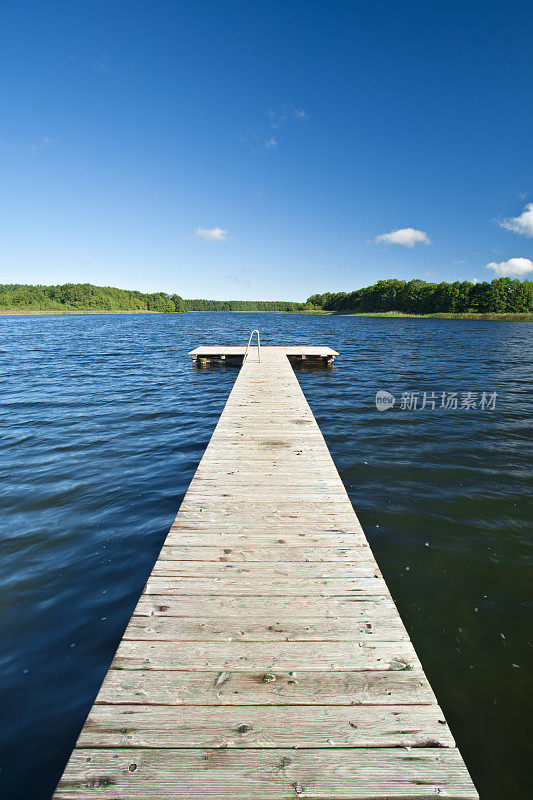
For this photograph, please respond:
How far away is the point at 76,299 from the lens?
141000 mm

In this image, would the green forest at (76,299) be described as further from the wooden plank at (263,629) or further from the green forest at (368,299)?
the wooden plank at (263,629)

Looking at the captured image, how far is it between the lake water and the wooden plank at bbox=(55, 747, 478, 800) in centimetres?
120

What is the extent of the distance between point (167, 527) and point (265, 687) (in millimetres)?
3520

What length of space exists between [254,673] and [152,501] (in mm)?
4218

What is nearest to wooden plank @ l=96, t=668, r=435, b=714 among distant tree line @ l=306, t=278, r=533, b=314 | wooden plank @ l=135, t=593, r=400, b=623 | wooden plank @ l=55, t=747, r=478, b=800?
wooden plank @ l=55, t=747, r=478, b=800

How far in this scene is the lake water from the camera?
2.83 metres

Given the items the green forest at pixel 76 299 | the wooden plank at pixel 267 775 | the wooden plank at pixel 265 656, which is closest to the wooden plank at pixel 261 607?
the wooden plank at pixel 265 656

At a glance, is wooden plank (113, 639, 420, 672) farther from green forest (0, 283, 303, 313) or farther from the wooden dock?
green forest (0, 283, 303, 313)

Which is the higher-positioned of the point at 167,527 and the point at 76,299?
the point at 76,299

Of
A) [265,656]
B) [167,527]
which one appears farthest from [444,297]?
[265,656]

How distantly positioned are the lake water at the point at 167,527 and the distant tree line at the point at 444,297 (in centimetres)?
10393

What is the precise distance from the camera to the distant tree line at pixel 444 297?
9519 centimetres

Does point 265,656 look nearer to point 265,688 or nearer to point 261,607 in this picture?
point 265,688

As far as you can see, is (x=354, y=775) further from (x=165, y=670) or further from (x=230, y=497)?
(x=230, y=497)
